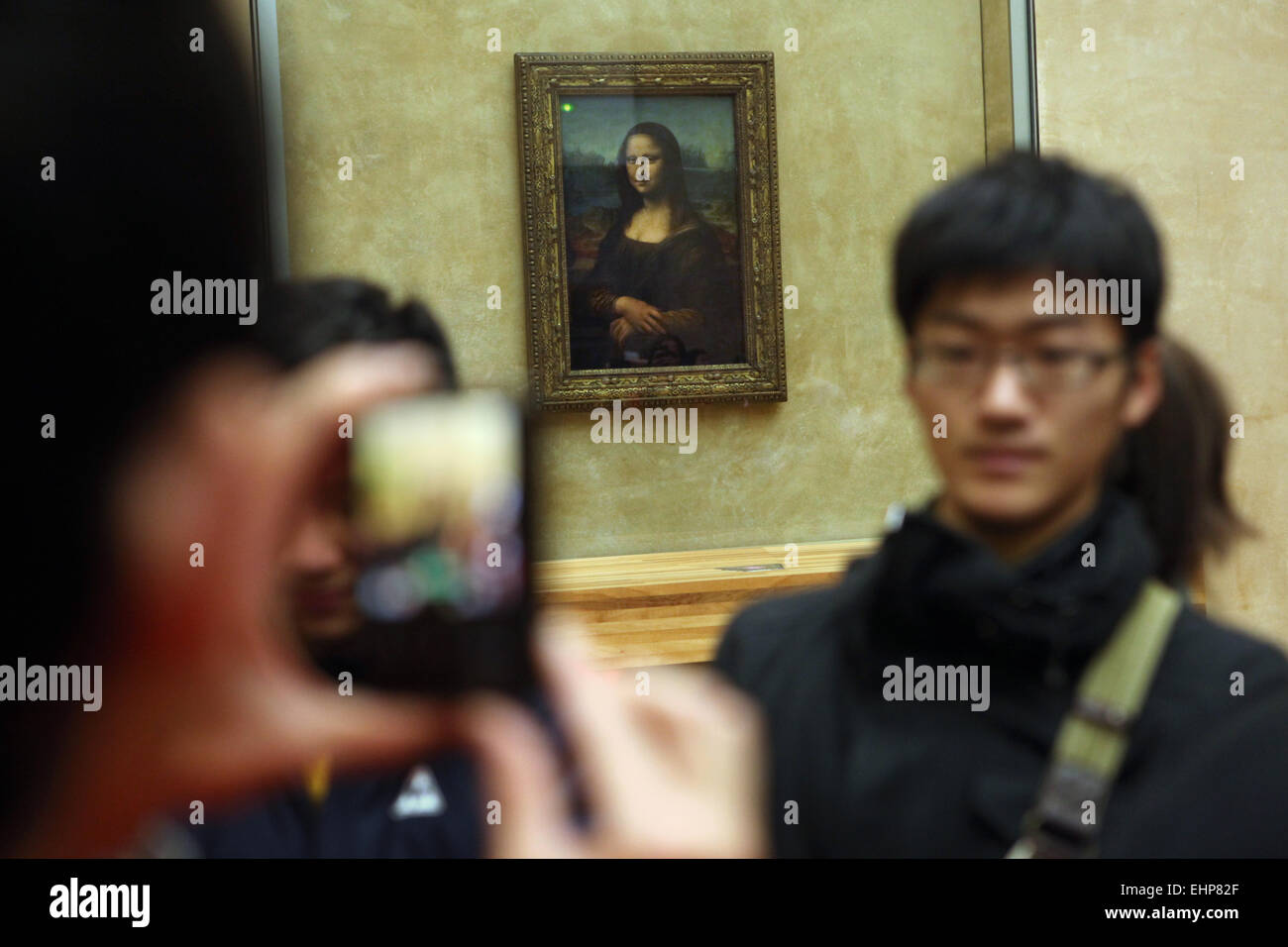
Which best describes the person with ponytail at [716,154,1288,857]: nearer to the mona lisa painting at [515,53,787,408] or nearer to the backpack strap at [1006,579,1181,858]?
the backpack strap at [1006,579,1181,858]

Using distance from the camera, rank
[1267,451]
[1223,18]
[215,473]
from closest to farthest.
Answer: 1. [215,473]
2. [1223,18]
3. [1267,451]

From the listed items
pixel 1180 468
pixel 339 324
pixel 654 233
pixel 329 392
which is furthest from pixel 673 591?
pixel 654 233

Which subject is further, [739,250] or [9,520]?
[739,250]

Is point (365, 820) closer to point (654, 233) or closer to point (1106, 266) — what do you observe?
point (1106, 266)

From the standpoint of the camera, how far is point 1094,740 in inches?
34.2

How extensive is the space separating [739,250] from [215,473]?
11.0 feet

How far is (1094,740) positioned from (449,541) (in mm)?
486

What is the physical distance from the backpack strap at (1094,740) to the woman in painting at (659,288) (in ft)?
9.74

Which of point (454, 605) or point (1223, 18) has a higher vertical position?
point (1223, 18)

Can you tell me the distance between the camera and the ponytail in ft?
3.10

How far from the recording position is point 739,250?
3.84 metres

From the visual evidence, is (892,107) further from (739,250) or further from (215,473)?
(215,473)
